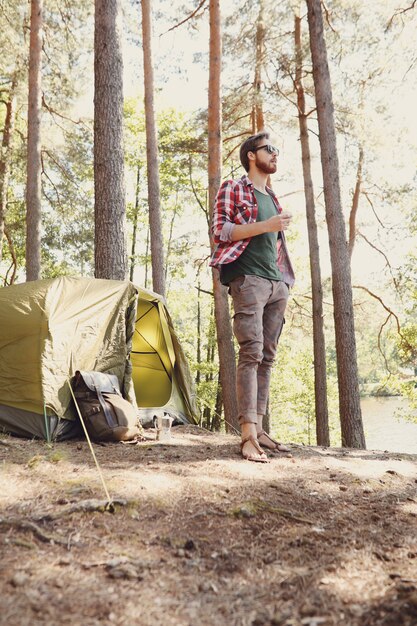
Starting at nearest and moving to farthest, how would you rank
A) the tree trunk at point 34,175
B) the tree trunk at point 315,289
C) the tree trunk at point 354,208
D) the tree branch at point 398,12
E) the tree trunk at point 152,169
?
the tree branch at point 398,12
the tree trunk at point 315,289
the tree trunk at point 34,175
the tree trunk at point 152,169
the tree trunk at point 354,208

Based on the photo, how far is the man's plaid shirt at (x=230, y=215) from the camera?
11.2ft

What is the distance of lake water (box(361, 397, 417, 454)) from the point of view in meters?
24.2

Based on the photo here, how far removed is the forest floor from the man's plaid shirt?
134 cm

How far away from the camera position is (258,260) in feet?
11.4

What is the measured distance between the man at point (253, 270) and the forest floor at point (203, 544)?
0.48 metres

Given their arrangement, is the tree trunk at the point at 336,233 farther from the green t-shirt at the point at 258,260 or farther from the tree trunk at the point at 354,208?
the tree trunk at the point at 354,208

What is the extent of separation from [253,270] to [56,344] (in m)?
1.69

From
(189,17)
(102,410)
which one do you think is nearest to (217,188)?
(189,17)

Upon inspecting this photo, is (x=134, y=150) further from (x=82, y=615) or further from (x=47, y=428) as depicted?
(x=82, y=615)

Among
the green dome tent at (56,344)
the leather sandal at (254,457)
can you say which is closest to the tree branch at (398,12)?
the green dome tent at (56,344)

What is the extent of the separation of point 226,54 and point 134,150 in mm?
8463

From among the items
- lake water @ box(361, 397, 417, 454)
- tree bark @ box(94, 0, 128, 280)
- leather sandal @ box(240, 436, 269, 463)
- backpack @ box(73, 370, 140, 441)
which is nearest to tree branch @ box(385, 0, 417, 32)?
tree bark @ box(94, 0, 128, 280)

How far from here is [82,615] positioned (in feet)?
4.58

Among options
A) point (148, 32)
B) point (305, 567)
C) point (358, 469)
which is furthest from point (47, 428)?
point (148, 32)
